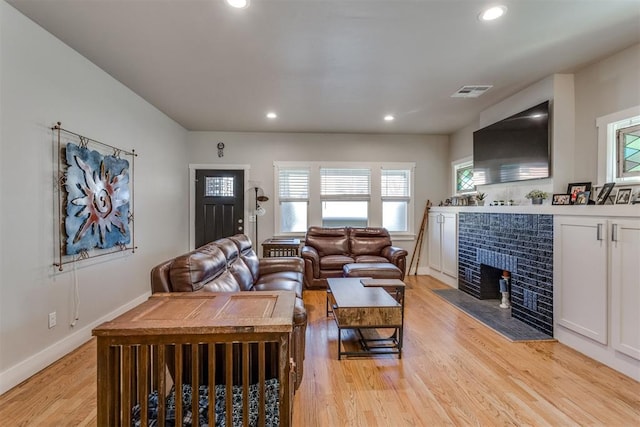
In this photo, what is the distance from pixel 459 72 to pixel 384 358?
290 cm

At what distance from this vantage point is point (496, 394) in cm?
200

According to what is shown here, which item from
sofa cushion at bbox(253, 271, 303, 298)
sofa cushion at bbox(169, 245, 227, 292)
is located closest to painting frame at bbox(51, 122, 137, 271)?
sofa cushion at bbox(169, 245, 227, 292)

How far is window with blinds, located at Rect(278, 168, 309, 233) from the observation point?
18.4 feet

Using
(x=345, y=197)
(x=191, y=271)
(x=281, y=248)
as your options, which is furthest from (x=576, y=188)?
(x=281, y=248)

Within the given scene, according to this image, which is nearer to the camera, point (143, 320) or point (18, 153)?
point (143, 320)

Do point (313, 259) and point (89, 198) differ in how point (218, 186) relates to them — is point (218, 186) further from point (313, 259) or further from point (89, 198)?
point (89, 198)

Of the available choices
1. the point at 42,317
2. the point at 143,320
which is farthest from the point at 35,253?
the point at 143,320

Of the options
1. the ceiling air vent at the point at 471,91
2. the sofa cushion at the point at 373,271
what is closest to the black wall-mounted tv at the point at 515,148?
the ceiling air vent at the point at 471,91

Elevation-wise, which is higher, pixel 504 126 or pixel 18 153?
pixel 504 126

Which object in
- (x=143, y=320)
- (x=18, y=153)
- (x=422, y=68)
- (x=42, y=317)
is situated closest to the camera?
(x=143, y=320)

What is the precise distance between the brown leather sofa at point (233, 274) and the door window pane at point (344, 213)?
1988 mm

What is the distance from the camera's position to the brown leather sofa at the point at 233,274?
1.92 metres

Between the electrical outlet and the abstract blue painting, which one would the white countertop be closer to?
the abstract blue painting

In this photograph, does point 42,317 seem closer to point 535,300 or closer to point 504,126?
point 535,300
